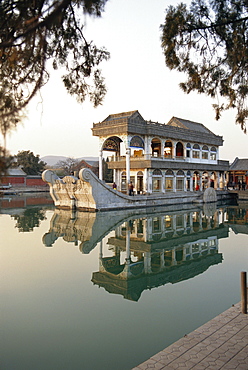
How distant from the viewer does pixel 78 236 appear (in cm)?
1243

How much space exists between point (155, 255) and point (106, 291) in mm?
3570

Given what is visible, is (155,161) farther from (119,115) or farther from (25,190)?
(25,190)

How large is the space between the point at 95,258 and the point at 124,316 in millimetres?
4118

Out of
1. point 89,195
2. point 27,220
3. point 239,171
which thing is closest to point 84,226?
point 27,220

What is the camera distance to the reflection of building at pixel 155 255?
7.24 meters

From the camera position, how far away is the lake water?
4184 millimetres

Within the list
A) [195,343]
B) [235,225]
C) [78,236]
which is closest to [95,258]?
[78,236]

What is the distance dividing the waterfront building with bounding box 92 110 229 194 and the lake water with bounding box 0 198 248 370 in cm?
1139

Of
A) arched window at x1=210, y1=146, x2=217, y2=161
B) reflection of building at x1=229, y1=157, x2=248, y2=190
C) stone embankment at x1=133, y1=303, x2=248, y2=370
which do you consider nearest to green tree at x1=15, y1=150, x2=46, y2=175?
arched window at x1=210, y1=146, x2=217, y2=161

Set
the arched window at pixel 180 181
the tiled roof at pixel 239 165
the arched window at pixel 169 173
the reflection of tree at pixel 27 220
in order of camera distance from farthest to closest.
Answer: the tiled roof at pixel 239 165 < the arched window at pixel 180 181 < the arched window at pixel 169 173 < the reflection of tree at pixel 27 220

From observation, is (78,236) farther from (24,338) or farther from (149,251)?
(24,338)

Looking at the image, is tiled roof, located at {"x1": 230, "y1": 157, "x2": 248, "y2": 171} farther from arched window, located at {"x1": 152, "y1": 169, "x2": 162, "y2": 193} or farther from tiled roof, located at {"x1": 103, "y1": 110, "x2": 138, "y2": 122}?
tiled roof, located at {"x1": 103, "y1": 110, "x2": 138, "y2": 122}

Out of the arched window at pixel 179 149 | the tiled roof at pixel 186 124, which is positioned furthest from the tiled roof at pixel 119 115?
the tiled roof at pixel 186 124

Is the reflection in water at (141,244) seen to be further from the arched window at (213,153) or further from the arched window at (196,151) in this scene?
the arched window at (213,153)
